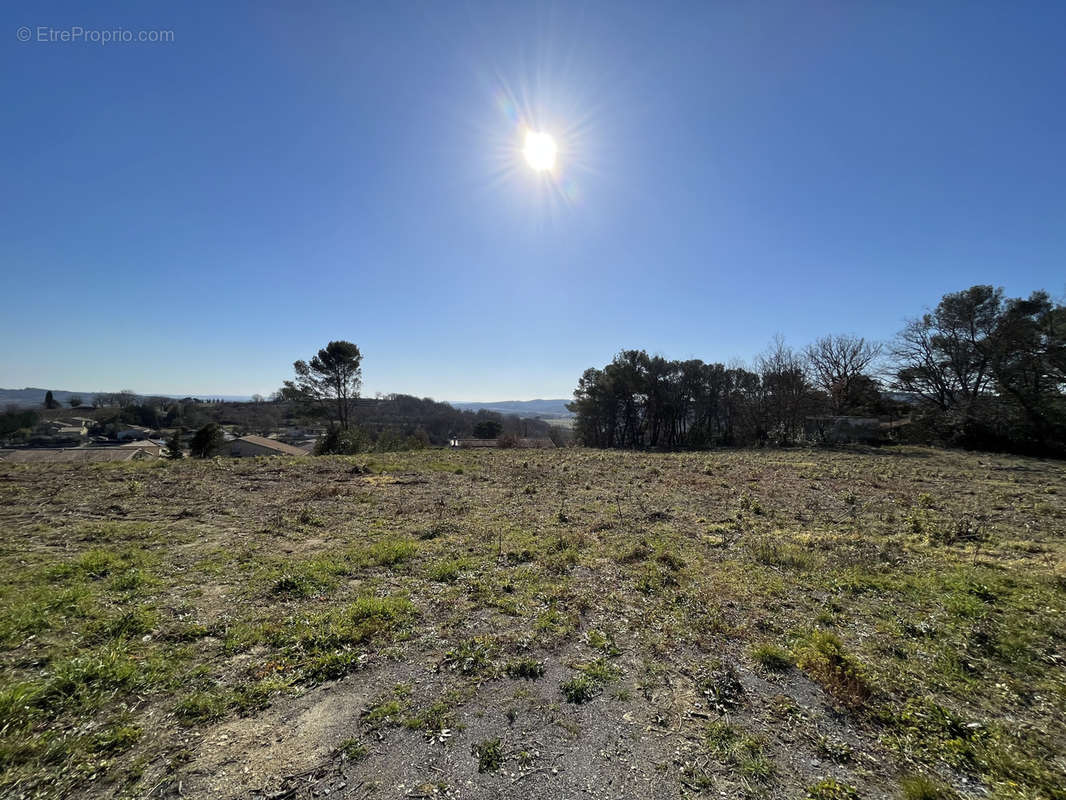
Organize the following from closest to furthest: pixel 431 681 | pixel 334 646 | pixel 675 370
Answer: pixel 431 681, pixel 334 646, pixel 675 370

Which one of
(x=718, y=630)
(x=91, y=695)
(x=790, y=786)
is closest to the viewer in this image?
(x=790, y=786)

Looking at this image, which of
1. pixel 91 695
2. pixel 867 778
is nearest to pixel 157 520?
pixel 91 695

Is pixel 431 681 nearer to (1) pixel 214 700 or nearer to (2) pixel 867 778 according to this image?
(1) pixel 214 700

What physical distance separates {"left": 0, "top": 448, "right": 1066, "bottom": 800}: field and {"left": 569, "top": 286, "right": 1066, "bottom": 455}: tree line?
20.3m

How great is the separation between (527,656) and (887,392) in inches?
1451

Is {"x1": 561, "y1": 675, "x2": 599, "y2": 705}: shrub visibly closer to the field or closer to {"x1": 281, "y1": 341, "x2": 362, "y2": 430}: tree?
the field

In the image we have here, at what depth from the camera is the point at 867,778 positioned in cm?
273

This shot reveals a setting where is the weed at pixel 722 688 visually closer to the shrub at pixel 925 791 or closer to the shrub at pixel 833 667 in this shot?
the shrub at pixel 833 667

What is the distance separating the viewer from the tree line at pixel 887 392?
72.4 ft

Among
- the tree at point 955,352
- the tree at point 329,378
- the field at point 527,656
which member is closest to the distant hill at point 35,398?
the tree at point 329,378

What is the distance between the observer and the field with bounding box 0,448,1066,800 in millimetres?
2777

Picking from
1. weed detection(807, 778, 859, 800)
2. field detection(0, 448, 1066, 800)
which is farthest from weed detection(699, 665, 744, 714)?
weed detection(807, 778, 859, 800)

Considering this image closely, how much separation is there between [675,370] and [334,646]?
3619 cm

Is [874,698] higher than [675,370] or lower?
lower
